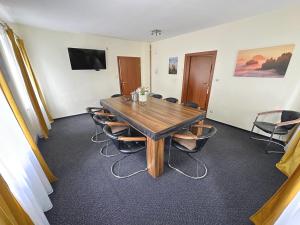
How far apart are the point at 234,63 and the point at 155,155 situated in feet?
9.94

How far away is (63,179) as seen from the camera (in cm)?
184

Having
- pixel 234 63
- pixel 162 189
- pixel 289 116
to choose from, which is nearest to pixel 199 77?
pixel 234 63

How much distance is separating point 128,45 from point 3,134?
186 inches

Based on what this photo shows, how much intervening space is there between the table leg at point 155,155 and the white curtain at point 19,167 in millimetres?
1210

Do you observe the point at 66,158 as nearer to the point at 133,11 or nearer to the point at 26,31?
the point at 133,11

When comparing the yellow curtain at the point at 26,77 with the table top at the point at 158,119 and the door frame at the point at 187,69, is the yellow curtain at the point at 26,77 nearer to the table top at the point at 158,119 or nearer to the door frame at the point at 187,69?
the table top at the point at 158,119

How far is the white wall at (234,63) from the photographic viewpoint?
7.76 feet

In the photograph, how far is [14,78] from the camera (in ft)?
7.34

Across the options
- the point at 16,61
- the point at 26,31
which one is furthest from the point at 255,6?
the point at 26,31

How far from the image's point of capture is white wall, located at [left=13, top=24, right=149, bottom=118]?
338 cm

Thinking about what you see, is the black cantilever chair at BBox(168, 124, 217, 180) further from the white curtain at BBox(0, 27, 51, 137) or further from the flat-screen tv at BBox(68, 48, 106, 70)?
the flat-screen tv at BBox(68, 48, 106, 70)

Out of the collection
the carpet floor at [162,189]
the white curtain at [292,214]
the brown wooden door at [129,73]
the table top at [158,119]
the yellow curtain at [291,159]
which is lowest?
the carpet floor at [162,189]

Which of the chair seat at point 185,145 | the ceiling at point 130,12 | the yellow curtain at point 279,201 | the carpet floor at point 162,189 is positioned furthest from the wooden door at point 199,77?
the yellow curtain at point 279,201

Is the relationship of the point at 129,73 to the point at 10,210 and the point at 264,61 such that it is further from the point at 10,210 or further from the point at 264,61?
the point at 10,210
